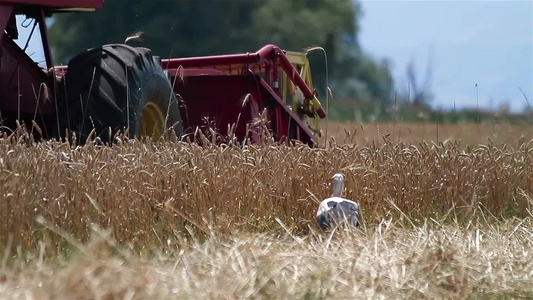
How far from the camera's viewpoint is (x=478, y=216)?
647 centimetres

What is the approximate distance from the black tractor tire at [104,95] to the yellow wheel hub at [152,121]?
15cm

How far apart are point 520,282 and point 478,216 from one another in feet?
6.22

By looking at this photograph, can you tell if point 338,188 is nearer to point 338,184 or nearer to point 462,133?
point 338,184

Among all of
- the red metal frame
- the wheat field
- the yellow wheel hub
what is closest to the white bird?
the wheat field

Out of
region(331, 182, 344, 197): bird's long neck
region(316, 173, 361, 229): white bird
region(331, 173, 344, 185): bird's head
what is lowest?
region(316, 173, 361, 229): white bird

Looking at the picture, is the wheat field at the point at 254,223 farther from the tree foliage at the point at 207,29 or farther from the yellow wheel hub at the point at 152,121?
the tree foliage at the point at 207,29

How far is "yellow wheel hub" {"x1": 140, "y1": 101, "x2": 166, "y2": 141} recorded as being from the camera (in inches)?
270

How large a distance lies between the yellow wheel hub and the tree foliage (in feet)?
49.2

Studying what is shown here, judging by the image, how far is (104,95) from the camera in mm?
6359

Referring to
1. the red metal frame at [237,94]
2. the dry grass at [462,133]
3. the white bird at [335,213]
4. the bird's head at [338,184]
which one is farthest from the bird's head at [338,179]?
the red metal frame at [237,94]

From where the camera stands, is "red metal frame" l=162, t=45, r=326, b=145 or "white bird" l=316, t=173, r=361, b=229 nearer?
"white bird" l=316, t=173, r=361, b=229

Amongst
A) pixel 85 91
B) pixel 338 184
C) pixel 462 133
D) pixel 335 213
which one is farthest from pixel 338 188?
pixel 462 133

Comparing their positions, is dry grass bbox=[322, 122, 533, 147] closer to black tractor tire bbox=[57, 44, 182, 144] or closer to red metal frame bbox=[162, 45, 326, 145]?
red metal frame bbox=[162, 45, 326, 145]

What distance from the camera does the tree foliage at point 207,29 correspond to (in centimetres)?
2309
